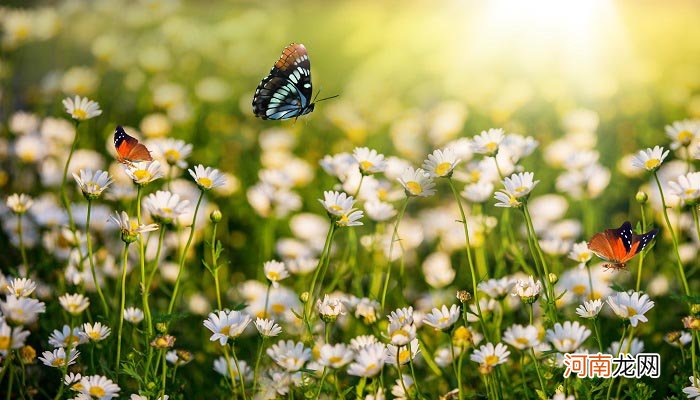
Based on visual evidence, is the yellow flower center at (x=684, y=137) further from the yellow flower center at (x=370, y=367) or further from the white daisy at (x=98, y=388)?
the white daisy at (x=98, y=388)

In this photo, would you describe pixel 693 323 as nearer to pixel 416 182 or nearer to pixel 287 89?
pixel 416 182

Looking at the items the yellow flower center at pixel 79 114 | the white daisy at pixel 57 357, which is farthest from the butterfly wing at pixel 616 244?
the yellow flower center at pixel 79 114

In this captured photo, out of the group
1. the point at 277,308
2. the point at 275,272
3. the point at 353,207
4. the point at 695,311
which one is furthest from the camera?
the point at 353,207

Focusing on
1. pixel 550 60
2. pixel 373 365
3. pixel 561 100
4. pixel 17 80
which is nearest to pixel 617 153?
pixel 561 100

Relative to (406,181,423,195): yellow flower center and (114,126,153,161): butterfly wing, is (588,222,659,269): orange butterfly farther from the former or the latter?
(114,126,153,161): butterfly wing

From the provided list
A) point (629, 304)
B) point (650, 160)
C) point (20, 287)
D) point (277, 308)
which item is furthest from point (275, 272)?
point (650, 160)

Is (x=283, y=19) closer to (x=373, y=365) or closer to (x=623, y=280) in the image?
(x=623, y=280)
